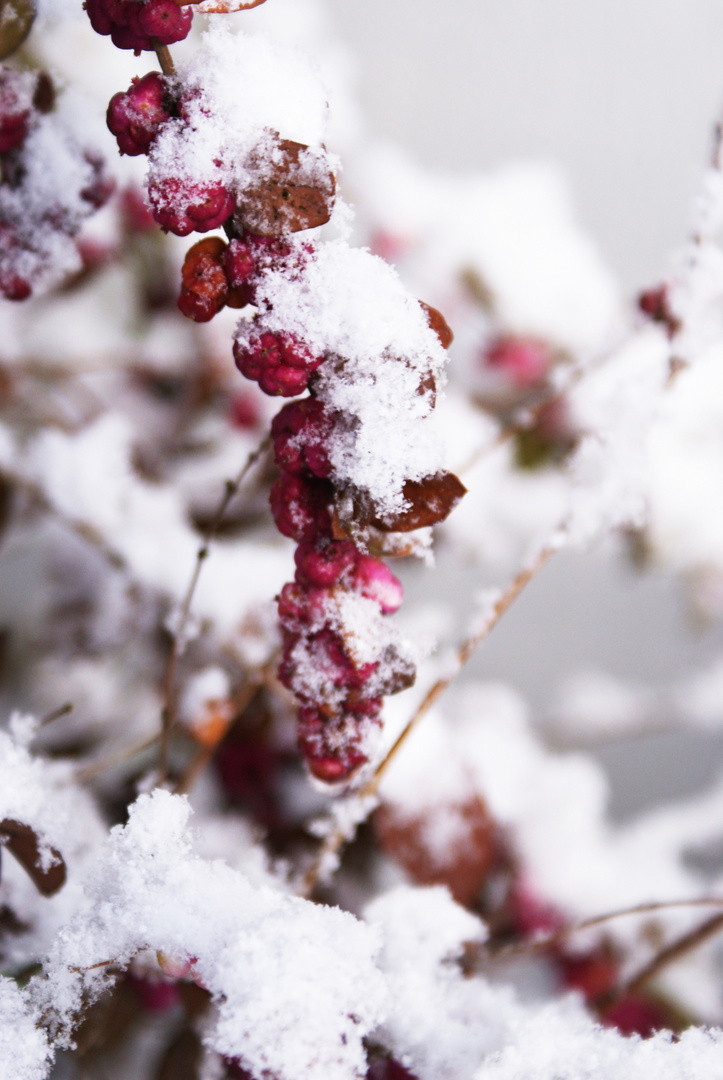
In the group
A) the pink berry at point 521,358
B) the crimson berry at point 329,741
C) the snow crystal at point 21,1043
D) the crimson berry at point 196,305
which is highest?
the pink berry at point 521,358

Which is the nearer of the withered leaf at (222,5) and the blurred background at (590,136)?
the withered leaf at (222,5)

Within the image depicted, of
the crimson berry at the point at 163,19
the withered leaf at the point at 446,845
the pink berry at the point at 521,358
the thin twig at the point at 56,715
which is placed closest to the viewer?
the crimson berry at the point at 163,19

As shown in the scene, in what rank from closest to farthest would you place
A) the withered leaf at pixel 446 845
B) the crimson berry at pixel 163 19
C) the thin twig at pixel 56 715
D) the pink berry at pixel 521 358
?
1. the crimson berry at pixel 163 19
2. the thin twig at pixel 56 715
3. the withered leaf at pixel 446 845
4. the pink berry at pixel 521 358

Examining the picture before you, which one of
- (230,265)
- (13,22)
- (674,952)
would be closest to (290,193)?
(230,265)

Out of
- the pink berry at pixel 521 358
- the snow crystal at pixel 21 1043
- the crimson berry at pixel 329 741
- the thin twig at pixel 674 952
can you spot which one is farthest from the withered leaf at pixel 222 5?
the pink berry at pixel 521 358

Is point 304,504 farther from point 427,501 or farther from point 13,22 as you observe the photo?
point 13,22

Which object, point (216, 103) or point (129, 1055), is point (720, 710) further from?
point (216, 103)

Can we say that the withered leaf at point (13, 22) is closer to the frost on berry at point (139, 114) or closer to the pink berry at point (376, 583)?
the frost on berry at point (139, 114)

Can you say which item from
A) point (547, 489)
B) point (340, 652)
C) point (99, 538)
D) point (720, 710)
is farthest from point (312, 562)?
point (720, 710)
